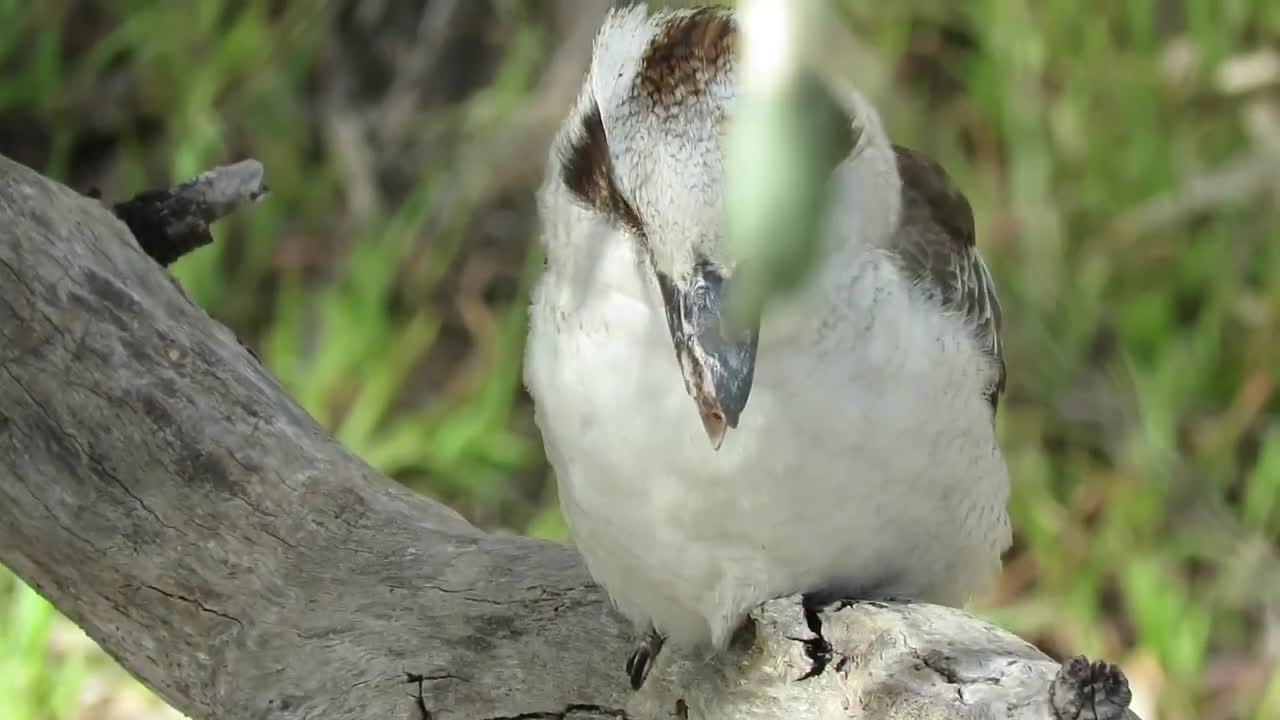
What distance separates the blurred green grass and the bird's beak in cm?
165

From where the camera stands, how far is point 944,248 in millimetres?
1239

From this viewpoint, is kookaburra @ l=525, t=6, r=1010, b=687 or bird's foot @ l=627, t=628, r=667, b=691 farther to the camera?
bird's foot @ l=627, t=628, r=667, b=691

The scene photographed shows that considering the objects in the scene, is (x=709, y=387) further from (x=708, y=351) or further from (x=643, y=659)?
(x=643, y=659)

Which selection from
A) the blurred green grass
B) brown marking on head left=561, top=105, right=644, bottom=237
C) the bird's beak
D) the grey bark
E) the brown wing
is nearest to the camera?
the bird's beak

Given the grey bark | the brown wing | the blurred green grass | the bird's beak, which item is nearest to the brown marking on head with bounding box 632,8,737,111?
the bird's beak

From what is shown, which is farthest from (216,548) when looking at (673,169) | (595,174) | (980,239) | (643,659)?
(980,239)

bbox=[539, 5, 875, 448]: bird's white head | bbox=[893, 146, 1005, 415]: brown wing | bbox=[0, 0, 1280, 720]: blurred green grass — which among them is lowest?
bbox=[539, 5, 875, 448]: bird's white head

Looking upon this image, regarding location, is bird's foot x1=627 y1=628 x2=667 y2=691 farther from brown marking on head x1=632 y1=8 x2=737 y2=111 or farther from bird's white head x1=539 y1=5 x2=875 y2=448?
brown marking on head x1=632 y1=8 x2=737 y2=111

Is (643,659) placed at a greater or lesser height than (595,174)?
lesser

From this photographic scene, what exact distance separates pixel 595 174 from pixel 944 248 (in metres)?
0.36

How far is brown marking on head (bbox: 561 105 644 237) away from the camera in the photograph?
967 mm

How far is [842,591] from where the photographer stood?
114 centimetres

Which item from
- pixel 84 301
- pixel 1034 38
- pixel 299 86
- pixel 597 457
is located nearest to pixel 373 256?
pixel 299 86

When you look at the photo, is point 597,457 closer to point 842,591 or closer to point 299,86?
point 842,591
